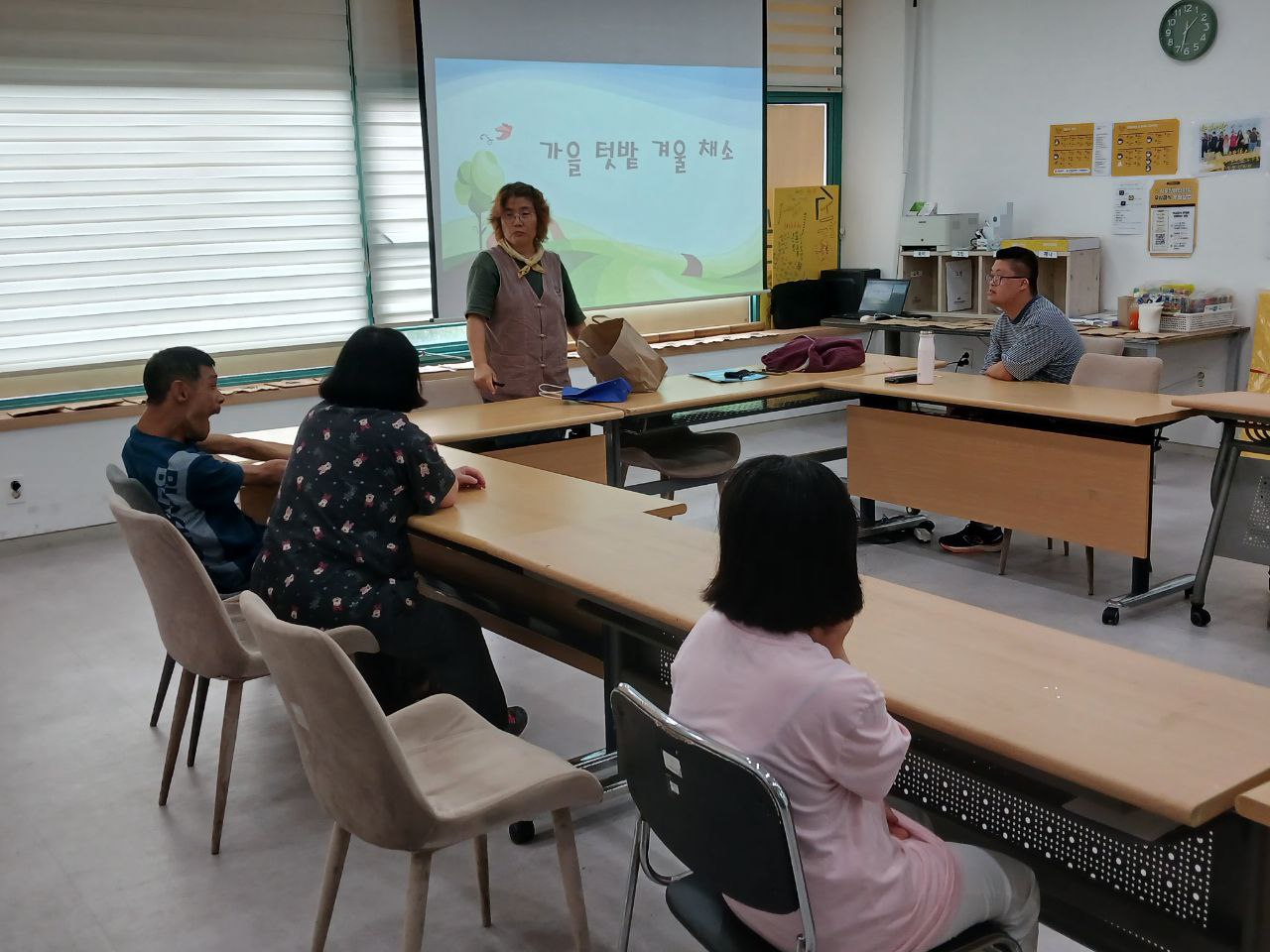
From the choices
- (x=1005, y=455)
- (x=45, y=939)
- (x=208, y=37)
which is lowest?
(x=45, y=939)

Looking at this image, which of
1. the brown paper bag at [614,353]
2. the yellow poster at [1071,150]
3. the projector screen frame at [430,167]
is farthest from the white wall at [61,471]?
the yellow poster at [1071,150]

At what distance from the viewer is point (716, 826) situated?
149 cm

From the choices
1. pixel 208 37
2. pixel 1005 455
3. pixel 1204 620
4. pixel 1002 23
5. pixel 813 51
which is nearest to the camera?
pixel 1204 620

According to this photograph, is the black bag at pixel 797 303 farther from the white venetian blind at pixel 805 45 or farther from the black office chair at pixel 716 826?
the black office chair at pixel 716 826

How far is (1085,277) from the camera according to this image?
666 cm

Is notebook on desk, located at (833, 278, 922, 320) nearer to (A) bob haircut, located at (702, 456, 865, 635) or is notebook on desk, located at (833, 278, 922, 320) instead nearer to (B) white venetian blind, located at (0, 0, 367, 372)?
(B) white venetian blind, located at (0, 0, 367, 372)

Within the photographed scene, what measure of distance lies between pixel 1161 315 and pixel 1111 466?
2.44 m

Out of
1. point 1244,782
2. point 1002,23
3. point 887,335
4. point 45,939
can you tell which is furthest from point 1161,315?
point 45,939

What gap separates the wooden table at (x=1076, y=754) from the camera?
1.48 meters

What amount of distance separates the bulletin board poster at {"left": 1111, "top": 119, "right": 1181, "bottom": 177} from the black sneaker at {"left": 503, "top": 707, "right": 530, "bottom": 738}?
496cm

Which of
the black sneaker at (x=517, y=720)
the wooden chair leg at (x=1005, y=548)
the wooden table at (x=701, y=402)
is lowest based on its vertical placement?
the black sneaker at (x=517, y=720)

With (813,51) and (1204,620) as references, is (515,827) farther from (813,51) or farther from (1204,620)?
(813,51)

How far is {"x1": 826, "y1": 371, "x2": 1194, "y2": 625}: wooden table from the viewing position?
13.0ft

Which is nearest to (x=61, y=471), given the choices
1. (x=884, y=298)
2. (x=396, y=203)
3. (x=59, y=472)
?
(x=59, y=472)
